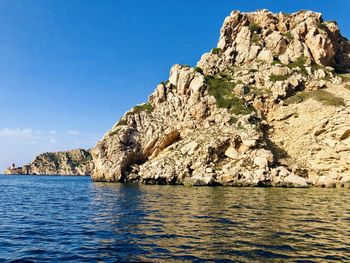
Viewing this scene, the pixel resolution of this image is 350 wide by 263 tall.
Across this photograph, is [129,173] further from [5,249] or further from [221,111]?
[5,249]

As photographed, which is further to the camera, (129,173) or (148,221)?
(129,173)

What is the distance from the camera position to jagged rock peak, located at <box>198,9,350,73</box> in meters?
121

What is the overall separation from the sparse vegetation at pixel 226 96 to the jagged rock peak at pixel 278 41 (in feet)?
32.2

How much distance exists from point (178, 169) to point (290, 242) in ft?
210

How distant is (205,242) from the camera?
22.3 m

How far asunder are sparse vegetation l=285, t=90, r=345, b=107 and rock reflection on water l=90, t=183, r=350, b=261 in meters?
58.5

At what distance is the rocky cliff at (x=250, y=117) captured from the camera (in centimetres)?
8119

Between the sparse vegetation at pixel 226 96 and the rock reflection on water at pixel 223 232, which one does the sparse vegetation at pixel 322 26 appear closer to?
the sparse vegetation at pixel 226 96

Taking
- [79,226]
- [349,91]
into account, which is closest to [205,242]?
[79,226]

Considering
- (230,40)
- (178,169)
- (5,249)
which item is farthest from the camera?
(230,40)

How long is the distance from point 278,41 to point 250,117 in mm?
47579

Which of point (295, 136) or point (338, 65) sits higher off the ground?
point (338, 65)

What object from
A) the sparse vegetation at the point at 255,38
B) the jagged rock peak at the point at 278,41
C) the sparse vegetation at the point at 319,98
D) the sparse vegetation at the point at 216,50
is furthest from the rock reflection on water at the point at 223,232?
the sparse vegetation at the point at 216,50

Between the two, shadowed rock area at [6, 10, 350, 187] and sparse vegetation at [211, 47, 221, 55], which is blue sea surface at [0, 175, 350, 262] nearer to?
shadowed rock area at [6, 10, 350, 187]
